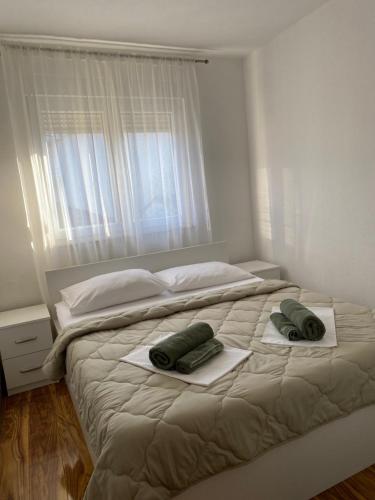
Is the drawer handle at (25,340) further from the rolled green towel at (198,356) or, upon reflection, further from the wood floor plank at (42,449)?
the rolled green towel at (198,356)

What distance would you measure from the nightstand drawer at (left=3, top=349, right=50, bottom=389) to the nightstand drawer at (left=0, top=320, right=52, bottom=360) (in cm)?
4

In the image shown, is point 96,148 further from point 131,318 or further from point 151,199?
point 131,318

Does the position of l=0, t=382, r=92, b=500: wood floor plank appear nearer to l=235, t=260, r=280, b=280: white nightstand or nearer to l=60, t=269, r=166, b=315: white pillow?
l=60, t=269, r=166, b=315: white pillow

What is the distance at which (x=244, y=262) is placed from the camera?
379 centimetres

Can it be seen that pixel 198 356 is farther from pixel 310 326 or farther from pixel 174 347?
pixel 310 326

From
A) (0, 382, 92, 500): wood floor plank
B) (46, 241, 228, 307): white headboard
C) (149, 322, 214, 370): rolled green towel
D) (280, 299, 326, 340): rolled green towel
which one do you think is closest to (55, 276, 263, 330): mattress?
(46, 241, 228, 307): white headboard

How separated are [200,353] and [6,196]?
2056 millimetres

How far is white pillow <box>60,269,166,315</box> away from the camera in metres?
2.54

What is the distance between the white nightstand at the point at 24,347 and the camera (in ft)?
8.35

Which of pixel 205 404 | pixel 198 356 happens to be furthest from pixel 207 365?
pixel 205 404

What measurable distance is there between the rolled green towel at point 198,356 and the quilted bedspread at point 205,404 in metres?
0.08

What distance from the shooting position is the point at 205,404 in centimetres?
131

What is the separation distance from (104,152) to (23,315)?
142 centimetres

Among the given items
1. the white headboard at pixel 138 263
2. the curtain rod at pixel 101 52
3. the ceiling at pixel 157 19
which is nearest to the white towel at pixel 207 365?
the white headboard at pixel 138 263
